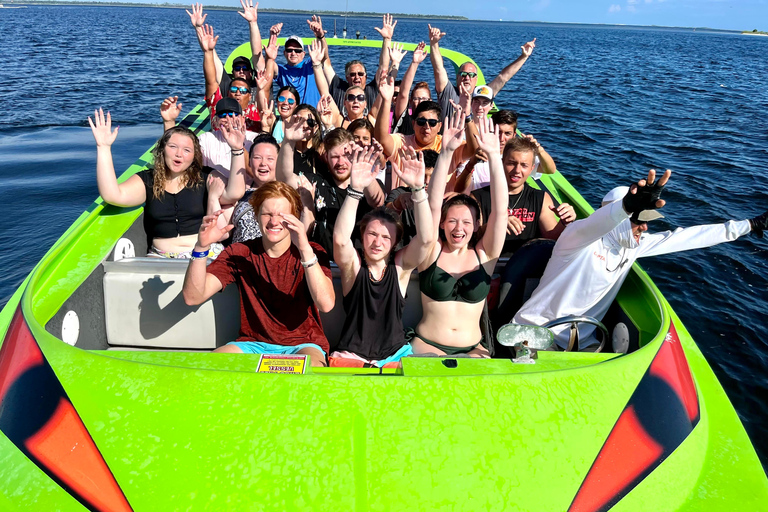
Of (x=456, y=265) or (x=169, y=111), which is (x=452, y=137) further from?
(x=169, y=111)

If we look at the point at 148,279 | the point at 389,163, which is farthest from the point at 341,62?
the point at 148,279

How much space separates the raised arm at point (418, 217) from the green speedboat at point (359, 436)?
2.28ft

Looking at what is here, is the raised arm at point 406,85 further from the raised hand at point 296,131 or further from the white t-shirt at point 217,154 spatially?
the raised hand at point 296,131

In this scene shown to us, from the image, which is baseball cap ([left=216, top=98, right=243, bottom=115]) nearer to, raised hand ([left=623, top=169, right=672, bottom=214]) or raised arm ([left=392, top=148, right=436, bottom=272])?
raised arm ([left=392, top=148, right=436, bottom=272])

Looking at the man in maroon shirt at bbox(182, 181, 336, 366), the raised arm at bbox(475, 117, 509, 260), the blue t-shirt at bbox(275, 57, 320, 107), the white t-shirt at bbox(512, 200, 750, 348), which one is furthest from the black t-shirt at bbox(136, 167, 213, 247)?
the blue t-shirt at bbox(275, 57, 320, 107)

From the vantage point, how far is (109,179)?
9.96ft

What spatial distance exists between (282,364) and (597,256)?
5.54 ft

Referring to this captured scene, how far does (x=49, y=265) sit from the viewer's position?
2.57 meters

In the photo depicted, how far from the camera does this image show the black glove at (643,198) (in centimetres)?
215

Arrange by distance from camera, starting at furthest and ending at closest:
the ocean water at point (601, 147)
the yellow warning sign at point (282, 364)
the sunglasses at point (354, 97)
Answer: the ocean water at point (601, 147)
the sunglasses at point (354, 97)
the yellow warning sign at point (282, 364)

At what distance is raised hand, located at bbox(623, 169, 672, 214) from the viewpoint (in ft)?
7.02

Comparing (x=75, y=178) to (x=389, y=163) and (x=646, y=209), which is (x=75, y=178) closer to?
(x=389, y=163)

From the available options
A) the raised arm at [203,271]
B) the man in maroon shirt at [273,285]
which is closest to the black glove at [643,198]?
the man in maroon shirt at [273,285]

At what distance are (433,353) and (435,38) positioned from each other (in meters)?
4.03
